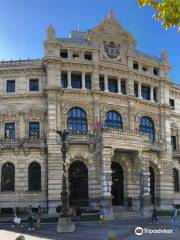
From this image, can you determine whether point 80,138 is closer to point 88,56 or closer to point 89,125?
point 89,125

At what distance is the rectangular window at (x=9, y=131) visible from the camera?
58125 millimetres

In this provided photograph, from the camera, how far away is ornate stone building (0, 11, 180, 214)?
182 ft

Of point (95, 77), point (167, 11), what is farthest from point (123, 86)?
point (167, 11)

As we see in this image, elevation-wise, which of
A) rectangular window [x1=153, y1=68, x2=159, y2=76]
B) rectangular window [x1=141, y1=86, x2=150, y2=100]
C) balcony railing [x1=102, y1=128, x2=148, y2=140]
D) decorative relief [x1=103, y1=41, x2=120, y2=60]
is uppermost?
decorative relief [x1=103, y1=41, x2=120, y2=60]

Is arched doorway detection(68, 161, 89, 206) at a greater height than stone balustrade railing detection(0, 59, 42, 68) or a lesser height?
lesser

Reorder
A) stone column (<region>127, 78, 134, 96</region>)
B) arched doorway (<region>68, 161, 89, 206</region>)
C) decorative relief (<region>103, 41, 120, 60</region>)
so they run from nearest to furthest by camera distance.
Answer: arched doorway (<region>68, 161, 89, 206</region>), stone column (<region>127, 78, 134, 96</region>), decorative relief (<region>103, 41, 120, 60</region>)

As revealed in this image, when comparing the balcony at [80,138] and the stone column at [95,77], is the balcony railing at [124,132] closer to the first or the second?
the balcony at [80,138]

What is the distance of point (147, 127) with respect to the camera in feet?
206

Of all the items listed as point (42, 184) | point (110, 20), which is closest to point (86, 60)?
point (110, 20)

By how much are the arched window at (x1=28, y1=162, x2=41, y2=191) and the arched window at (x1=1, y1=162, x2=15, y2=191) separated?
2.05m

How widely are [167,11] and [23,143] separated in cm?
4283

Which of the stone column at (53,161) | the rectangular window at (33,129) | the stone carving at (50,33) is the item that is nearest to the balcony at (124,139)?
the stone column at (53,161)

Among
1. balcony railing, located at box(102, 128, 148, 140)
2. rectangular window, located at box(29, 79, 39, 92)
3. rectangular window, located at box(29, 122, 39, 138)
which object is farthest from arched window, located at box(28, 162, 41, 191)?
balcony railing, located at box(102, 128, 148, 140)

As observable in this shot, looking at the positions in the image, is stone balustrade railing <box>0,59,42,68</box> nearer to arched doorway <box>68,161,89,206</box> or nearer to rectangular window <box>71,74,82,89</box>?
rectangular window <box>71,74,82,89</box>
